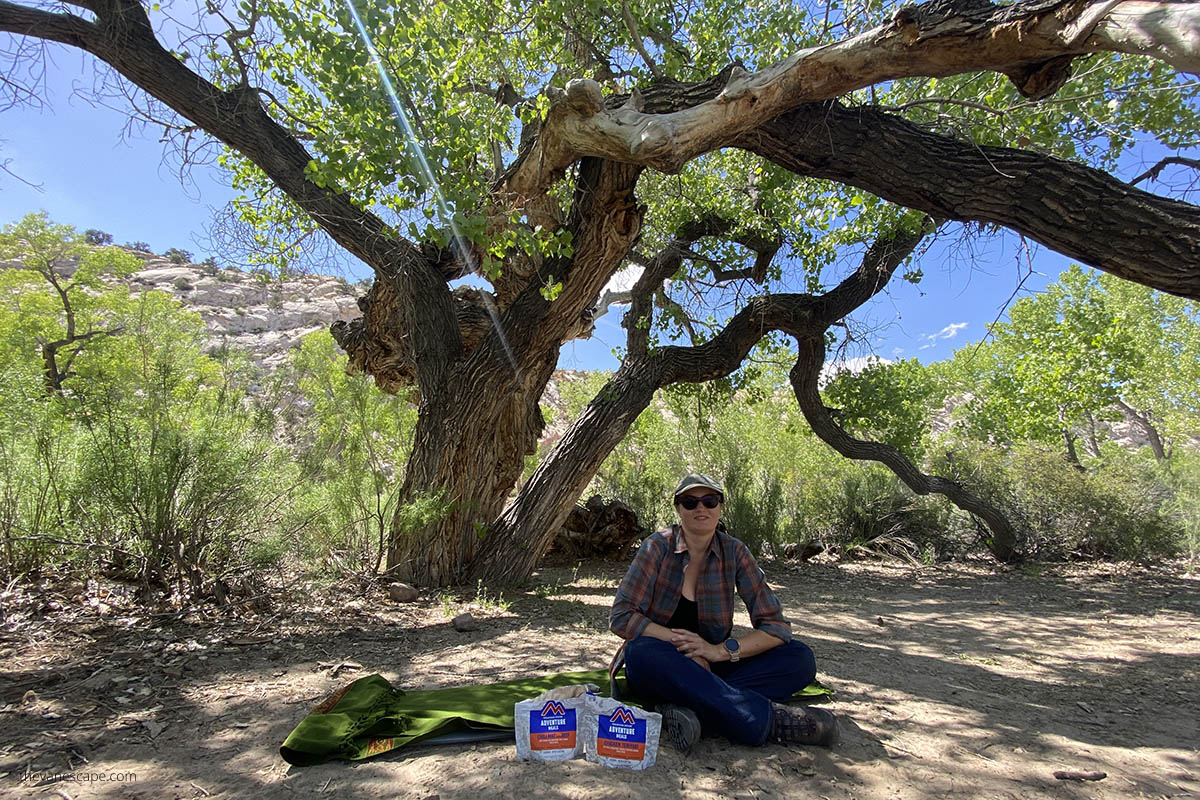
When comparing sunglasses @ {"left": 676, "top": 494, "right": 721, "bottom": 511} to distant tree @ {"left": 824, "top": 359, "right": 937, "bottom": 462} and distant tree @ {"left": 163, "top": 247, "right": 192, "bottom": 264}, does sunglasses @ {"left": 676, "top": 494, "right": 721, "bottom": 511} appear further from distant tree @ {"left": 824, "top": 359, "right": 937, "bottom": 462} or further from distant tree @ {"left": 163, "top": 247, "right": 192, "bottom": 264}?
distant tree @ {"left": 163, "top": 247, "right": 192, "bottom": 264}

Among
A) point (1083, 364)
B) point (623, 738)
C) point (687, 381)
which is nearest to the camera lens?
point (623, 738)

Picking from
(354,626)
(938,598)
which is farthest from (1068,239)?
(354,626)

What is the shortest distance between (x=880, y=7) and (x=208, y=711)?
6.88 meters

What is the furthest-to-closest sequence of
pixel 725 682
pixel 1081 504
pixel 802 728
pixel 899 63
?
pixel 1081 504, pixel 899 63, pixel 725 682, pixel 802 728

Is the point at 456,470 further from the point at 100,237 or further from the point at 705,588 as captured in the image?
the point at 100,237

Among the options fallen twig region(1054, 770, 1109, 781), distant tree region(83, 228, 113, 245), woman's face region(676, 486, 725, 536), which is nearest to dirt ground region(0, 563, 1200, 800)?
fallen twig region(1054, 770, 1109, 781)

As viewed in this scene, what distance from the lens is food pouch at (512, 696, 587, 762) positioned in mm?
1984

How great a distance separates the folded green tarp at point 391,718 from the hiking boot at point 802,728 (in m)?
0.41

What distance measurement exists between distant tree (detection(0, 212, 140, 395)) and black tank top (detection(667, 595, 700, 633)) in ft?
67.8

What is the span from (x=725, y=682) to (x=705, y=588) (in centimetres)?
37

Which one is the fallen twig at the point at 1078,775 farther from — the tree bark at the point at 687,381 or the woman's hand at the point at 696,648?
the tree bark at the point at 687,381

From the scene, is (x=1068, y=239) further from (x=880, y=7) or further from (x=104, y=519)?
(x=104, y=519)

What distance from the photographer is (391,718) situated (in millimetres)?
2139

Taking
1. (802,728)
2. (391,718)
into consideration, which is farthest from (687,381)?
(391,718)
